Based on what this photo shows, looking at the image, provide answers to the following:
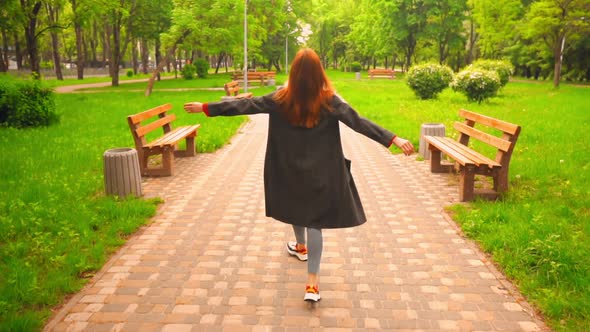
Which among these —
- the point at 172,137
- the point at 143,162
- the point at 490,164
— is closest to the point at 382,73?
the point at 172,137

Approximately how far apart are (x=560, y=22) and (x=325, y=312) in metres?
29.9

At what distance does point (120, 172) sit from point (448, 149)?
15.0 ft

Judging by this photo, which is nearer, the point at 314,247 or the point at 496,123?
the point at 314,247

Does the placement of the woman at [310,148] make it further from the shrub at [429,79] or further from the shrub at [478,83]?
the shrub at [429,79]

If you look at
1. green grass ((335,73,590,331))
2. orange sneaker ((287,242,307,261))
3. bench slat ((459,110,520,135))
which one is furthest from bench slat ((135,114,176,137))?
bench slat ((459,110,520,135))

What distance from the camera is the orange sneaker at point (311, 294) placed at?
3.70 metres

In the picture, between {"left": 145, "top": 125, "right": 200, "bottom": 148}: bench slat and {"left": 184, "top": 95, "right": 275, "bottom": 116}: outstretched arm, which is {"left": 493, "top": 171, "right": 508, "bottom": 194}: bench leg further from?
{"left": 145, "top": 125, "right": 200, "bottom": 148}: bench slat

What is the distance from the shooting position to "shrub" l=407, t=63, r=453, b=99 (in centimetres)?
2038

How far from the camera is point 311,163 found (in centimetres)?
358

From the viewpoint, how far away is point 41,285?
4020 mm

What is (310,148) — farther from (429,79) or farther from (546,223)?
(429,79)

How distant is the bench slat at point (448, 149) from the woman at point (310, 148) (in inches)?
121

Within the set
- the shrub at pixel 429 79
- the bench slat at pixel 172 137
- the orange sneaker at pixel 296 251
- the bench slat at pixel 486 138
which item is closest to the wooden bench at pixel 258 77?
the shrub at pixel 429 79

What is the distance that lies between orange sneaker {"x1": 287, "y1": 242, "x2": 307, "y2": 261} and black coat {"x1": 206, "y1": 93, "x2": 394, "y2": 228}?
976mm
